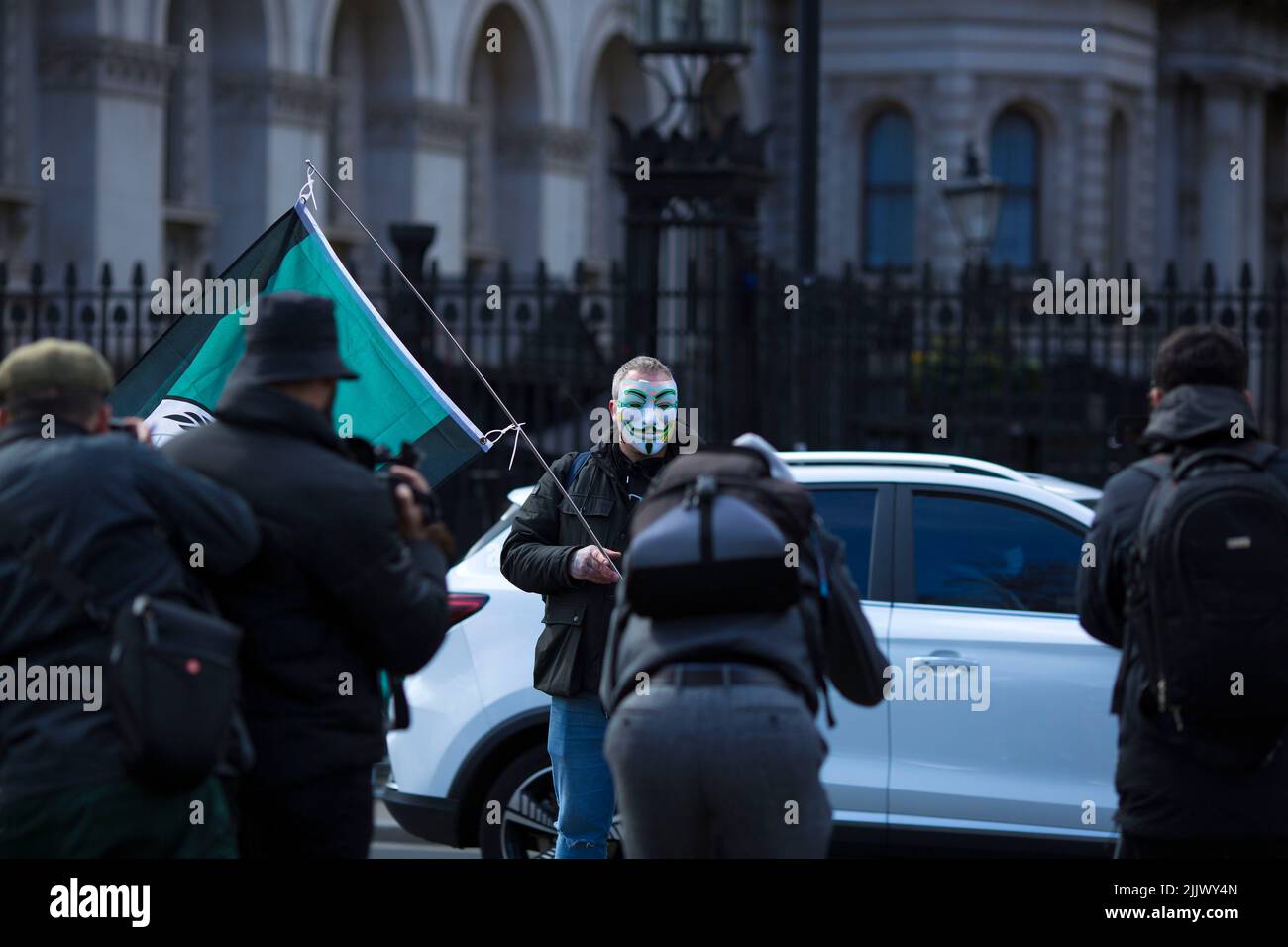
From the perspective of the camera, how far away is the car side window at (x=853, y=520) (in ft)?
25.2

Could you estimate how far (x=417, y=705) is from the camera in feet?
26.1

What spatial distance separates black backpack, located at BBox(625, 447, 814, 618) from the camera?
449cm

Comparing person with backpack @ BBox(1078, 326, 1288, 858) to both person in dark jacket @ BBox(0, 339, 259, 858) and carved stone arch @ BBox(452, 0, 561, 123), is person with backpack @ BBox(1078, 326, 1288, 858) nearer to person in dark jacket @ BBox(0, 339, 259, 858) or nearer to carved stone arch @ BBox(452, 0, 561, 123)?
person in dark jacket @ BBox(0, 339, 259, 858)

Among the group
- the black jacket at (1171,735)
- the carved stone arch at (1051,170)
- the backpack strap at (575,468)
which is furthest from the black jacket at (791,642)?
the carved stone arch at (1051,170)

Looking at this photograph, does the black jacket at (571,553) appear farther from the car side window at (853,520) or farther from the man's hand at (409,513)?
the man's hand at (409,513)

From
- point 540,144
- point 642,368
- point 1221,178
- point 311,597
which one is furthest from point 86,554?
point 1221,178

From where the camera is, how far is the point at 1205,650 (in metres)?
4.83

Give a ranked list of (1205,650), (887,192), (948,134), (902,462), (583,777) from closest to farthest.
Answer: (1205,650) < (583,777) < (902,462) < (948,134) < (887,192)

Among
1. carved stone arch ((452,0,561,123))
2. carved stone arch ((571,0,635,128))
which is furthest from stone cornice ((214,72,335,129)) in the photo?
carved stone arch ((571,0,635,128))

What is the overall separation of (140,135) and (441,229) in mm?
6376

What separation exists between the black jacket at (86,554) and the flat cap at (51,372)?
0.62ft

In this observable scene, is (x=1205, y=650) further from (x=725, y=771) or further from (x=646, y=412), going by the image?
(x=646, y=412)

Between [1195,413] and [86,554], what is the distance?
2.64 m
